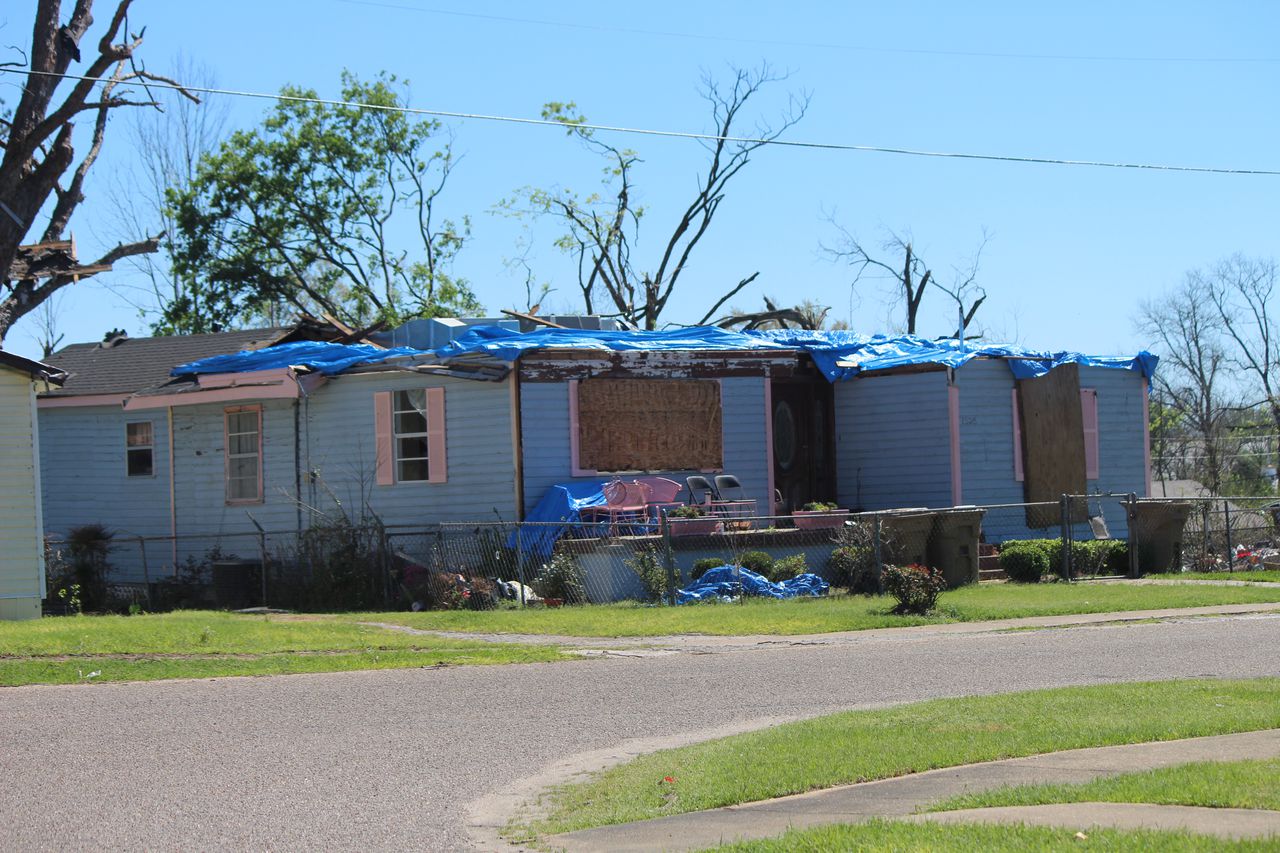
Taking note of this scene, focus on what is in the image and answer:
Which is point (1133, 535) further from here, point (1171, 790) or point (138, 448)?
point (138, 448)

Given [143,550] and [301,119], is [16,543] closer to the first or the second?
[143,550]

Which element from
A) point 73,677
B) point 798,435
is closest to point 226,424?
point 798,435

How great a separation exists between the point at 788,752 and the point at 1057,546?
15853 mm

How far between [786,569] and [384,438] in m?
7.58

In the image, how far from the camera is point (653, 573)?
2120 cm

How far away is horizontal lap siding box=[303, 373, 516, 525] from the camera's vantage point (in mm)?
23859

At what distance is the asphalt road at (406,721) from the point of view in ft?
25.8

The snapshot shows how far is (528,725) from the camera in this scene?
1115 cm

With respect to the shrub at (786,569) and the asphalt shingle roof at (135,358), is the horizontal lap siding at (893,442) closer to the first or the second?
the shrub at (786,569)

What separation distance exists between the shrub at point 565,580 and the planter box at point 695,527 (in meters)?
1.63

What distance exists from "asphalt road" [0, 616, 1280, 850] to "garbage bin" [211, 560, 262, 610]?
448 inches

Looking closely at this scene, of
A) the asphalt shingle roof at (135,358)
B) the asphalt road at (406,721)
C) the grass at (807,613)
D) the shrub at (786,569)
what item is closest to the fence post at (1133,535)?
A: the grass at (807,613)

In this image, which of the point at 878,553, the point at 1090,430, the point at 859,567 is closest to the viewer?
→ the point at 878,553

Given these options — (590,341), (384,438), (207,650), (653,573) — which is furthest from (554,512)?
(207,650)
